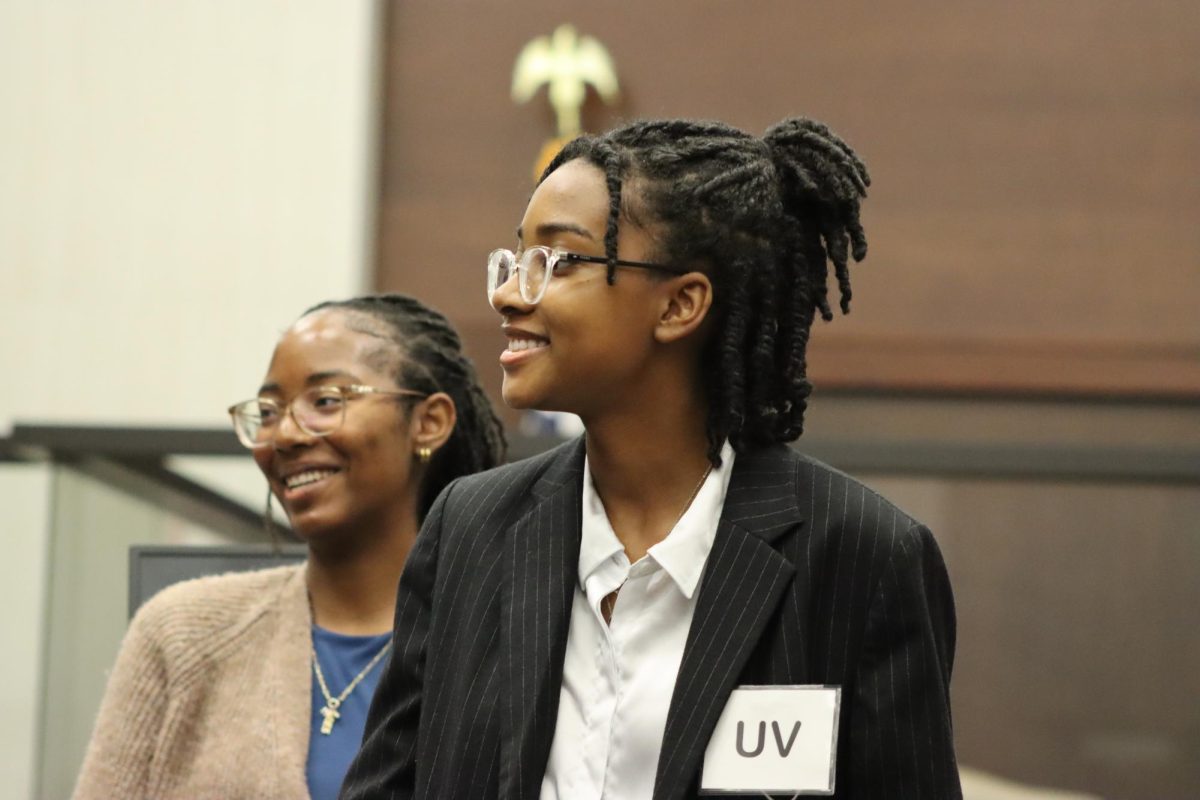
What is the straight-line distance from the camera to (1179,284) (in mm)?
5461

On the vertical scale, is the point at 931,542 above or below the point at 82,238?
below

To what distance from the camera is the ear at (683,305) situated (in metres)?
1.62

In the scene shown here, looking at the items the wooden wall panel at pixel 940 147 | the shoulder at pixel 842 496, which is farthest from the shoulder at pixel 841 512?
the wooden wall panel at pixel 940 147

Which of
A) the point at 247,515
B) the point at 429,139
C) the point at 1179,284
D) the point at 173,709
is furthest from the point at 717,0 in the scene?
the point at 173,709

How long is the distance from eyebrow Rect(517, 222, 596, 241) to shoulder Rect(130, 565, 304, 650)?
105 cm

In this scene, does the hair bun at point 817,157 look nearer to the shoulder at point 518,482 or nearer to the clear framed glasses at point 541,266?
the clear framed glasses at point 541,266

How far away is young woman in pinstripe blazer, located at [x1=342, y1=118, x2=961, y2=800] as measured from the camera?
4.96 ft

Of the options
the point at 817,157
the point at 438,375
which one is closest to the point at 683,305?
the point at 817,157

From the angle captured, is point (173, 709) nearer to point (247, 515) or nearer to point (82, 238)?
point (247, 515)

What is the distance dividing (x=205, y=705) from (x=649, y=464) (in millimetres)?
1015

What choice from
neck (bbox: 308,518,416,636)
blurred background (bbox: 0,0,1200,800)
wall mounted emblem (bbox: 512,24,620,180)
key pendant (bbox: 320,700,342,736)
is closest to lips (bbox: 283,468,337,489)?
neck (bbox: 308,518,416,636)

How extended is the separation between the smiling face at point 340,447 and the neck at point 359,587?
37 mm

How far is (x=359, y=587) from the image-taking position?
245 cm

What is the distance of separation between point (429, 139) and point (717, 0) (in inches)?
45.9
